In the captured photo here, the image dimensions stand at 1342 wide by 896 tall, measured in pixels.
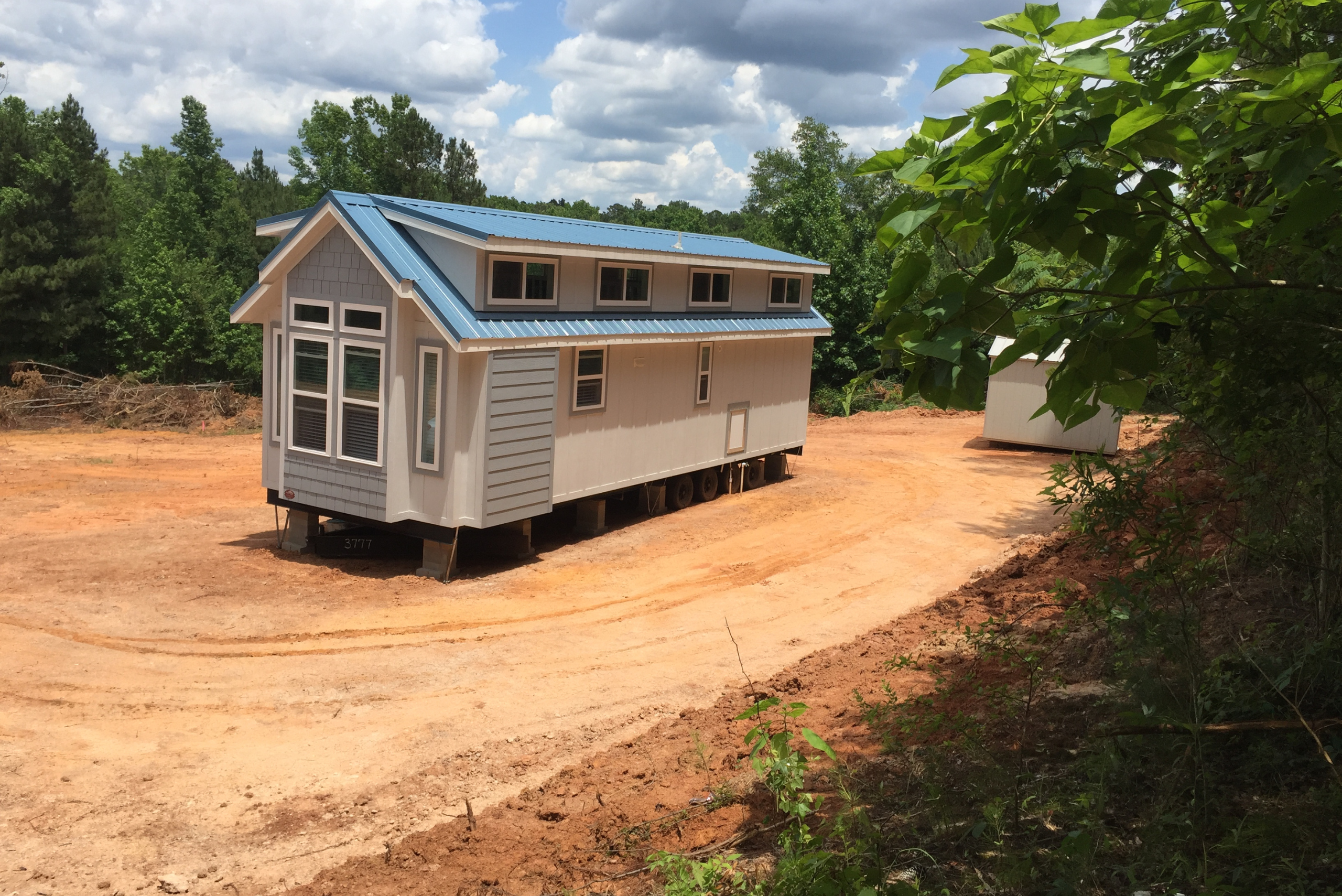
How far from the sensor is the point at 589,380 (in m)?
15.6

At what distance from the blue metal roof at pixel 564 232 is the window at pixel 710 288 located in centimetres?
38

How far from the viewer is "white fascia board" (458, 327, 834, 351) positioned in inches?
518

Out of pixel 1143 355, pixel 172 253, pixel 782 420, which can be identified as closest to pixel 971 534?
pixel 782 420

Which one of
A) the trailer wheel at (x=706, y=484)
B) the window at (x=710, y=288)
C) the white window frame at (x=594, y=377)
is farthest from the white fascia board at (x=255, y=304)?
the trailer wheel at (x=706, y=484)

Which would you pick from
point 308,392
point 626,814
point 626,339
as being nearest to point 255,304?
point 308,392

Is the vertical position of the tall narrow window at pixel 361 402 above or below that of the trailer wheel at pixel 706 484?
above

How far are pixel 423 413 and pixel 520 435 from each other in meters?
1.34

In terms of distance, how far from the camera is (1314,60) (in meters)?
2.94

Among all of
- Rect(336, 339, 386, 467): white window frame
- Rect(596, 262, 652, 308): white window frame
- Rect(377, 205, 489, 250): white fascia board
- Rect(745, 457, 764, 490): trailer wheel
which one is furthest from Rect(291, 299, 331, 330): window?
Rect(745, 457, 764, 490): trailer wheel

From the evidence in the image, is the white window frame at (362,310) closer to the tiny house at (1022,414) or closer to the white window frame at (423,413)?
the white window frame at (423,413)

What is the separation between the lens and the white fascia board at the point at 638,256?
13.5m

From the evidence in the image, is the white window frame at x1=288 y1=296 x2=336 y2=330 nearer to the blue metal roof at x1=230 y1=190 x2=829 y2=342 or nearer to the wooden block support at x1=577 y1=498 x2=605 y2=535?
the blue metal roof at x1=230 y1=190 x2=829 y2=342

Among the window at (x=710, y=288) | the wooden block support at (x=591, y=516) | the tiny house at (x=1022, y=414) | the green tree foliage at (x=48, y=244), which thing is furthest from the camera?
the green tree foliage at (x=48, y=244)

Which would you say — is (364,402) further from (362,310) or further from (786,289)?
(786,289)
